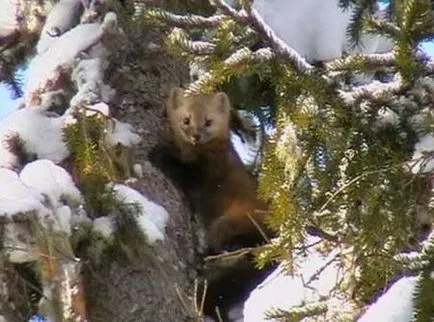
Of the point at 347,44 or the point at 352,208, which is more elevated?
the point at 347,44

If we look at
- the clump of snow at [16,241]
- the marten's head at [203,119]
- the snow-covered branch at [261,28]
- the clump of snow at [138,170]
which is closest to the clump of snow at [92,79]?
the clump of snow at [138,170]

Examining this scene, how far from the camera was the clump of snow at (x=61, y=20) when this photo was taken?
479cm

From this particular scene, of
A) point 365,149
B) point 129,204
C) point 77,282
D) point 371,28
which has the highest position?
point 371,28

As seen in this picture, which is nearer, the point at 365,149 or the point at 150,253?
the point at 365,149

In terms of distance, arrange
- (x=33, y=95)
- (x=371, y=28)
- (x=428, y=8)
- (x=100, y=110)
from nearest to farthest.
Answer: (x=428, y=8)
(x=371, y=28)
(x=100, y=110)
(x=33, y=95)

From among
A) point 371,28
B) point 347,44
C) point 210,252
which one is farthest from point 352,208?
point 210,252

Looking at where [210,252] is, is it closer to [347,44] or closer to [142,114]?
[142,114]

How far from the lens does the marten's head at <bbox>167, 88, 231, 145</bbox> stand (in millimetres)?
5898

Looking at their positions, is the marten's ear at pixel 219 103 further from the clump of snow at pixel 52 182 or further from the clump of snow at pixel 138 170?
the clump of snow at pixel 52 182

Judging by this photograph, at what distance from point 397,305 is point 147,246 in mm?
1546

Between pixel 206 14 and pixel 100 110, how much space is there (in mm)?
839

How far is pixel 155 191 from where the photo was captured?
4.18 meters

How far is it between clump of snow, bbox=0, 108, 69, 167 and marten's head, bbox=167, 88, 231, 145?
1.65 metres

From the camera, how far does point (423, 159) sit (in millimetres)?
2871
